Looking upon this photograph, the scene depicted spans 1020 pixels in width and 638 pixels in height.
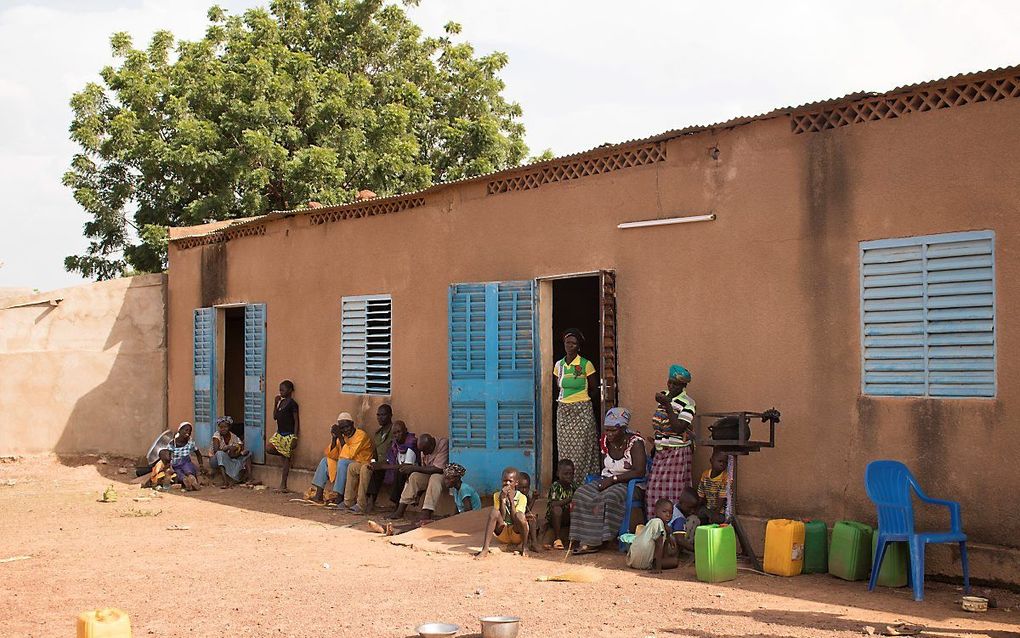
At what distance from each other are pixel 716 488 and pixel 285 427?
6155 mm

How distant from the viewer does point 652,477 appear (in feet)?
26.1

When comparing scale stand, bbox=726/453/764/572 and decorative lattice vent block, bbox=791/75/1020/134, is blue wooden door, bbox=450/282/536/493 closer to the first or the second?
scale stand, bbox=726/453/764/572

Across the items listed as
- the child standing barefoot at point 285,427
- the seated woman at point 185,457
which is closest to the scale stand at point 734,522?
the child standing barefoot at point 285,427

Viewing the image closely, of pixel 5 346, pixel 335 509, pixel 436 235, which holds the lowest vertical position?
pixel 335 509

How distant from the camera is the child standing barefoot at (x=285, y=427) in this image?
1227cm

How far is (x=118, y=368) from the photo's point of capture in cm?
1521

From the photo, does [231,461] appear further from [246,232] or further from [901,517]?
[901,517]

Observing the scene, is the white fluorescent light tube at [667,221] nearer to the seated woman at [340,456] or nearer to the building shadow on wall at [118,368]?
the seated woman at [340,456]

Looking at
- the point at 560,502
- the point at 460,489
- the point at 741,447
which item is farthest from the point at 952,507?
the point at 460,489

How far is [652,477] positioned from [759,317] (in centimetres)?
140

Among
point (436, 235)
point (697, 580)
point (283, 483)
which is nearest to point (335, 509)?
point (283, 483)

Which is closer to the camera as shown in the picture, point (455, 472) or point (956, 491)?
point (956, 491)

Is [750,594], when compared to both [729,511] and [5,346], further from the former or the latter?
[5,346]

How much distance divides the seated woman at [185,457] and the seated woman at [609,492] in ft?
20.4
